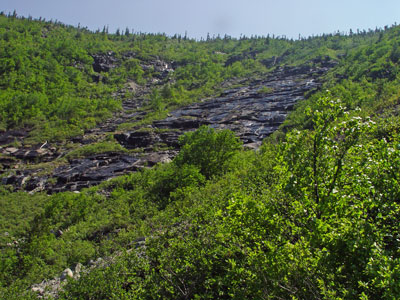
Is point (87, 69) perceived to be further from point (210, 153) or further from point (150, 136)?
point (210, 153)

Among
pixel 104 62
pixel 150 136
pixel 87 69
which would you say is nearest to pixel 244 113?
A: pixel 150 136

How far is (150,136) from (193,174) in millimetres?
33634

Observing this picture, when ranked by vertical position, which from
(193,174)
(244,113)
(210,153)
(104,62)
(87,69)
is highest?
(104,62)

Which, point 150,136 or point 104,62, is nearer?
point 150,136

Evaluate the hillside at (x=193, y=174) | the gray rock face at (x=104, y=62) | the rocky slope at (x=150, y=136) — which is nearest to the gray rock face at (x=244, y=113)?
the rocky slope at (x=150, y=136)

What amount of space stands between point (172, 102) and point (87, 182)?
55566 millimetres

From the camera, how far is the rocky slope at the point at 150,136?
50.5 meters

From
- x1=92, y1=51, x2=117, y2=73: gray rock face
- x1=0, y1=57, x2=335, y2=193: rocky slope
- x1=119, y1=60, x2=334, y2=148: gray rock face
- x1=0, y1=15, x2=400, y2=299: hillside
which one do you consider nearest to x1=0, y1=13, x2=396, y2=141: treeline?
x1=0, y1=15, x2=400, y2=299: hillside

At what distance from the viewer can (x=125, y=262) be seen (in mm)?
12195

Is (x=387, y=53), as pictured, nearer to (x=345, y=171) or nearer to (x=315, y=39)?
(x=345, y=171)

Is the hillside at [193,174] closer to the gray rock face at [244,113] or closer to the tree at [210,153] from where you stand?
the tree at [210,153]

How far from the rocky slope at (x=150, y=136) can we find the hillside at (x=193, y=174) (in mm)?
428

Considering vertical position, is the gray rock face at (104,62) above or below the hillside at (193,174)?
above

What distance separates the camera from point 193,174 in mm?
32656
